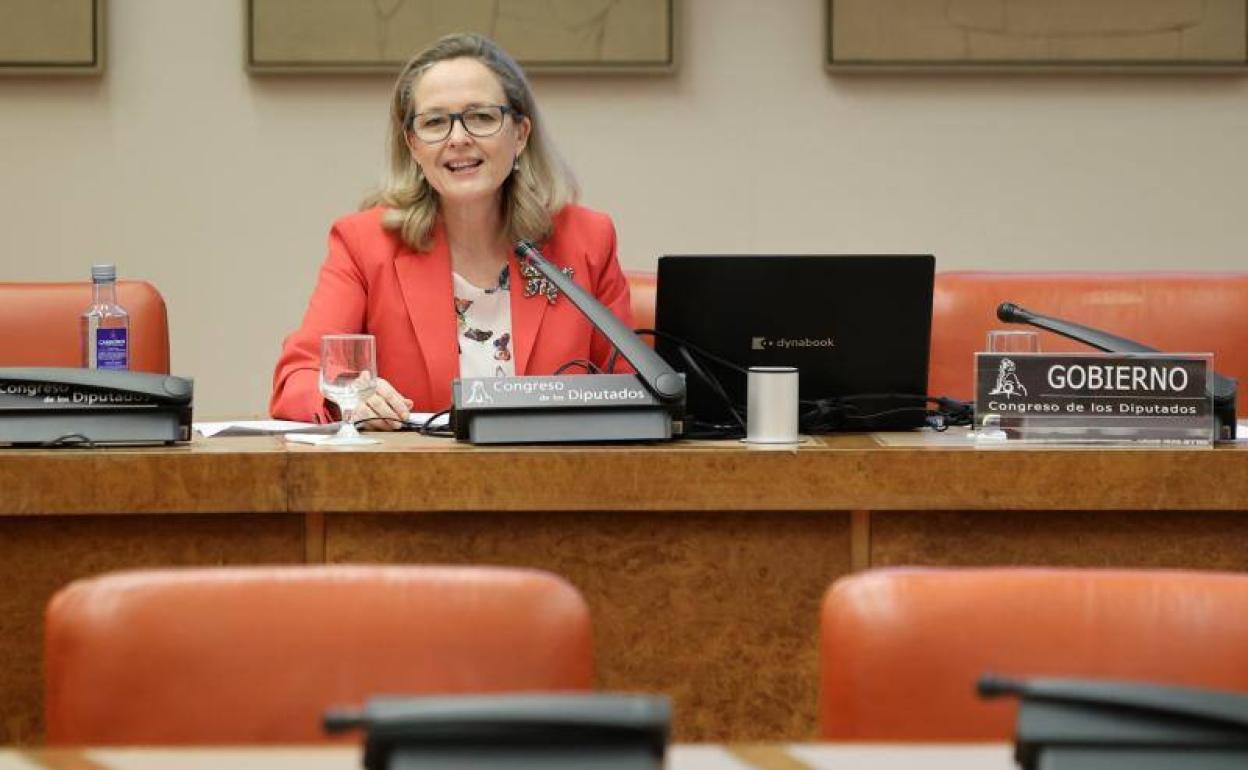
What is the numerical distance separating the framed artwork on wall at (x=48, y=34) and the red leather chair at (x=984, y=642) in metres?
3.23

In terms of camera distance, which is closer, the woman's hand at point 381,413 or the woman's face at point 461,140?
the woman's hand at point 381,413

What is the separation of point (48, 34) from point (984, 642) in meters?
3.35

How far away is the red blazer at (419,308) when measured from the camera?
2.92m

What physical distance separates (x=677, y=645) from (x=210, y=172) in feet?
8.05

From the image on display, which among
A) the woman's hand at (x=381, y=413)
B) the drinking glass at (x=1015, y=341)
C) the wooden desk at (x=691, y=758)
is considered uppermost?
the drinking glass at (x=1015, y=341)

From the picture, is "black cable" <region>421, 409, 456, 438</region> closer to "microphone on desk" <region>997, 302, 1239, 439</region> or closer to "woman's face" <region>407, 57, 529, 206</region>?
"woman's face" <region>407, 57, 529, 206</region>

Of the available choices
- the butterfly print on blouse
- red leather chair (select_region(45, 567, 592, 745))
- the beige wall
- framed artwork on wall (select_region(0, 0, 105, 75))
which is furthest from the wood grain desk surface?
framed artwork on wall (select_region(0, 0, 105, 75))

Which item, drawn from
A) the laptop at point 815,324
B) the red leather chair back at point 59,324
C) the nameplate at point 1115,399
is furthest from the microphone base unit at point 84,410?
the nameplate at point 1115,399

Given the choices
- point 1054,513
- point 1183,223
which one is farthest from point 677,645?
point 1183,223

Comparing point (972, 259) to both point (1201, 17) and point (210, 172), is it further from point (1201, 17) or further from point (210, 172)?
point (210, 172)

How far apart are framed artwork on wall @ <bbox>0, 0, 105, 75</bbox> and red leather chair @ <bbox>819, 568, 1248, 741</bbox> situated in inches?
127

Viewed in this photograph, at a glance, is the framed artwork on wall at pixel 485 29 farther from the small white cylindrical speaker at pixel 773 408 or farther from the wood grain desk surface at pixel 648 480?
the wood grain desk surface at pixel 648 480

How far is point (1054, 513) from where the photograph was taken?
2076mm

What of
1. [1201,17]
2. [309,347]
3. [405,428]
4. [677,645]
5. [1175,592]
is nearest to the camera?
[1175,592]
